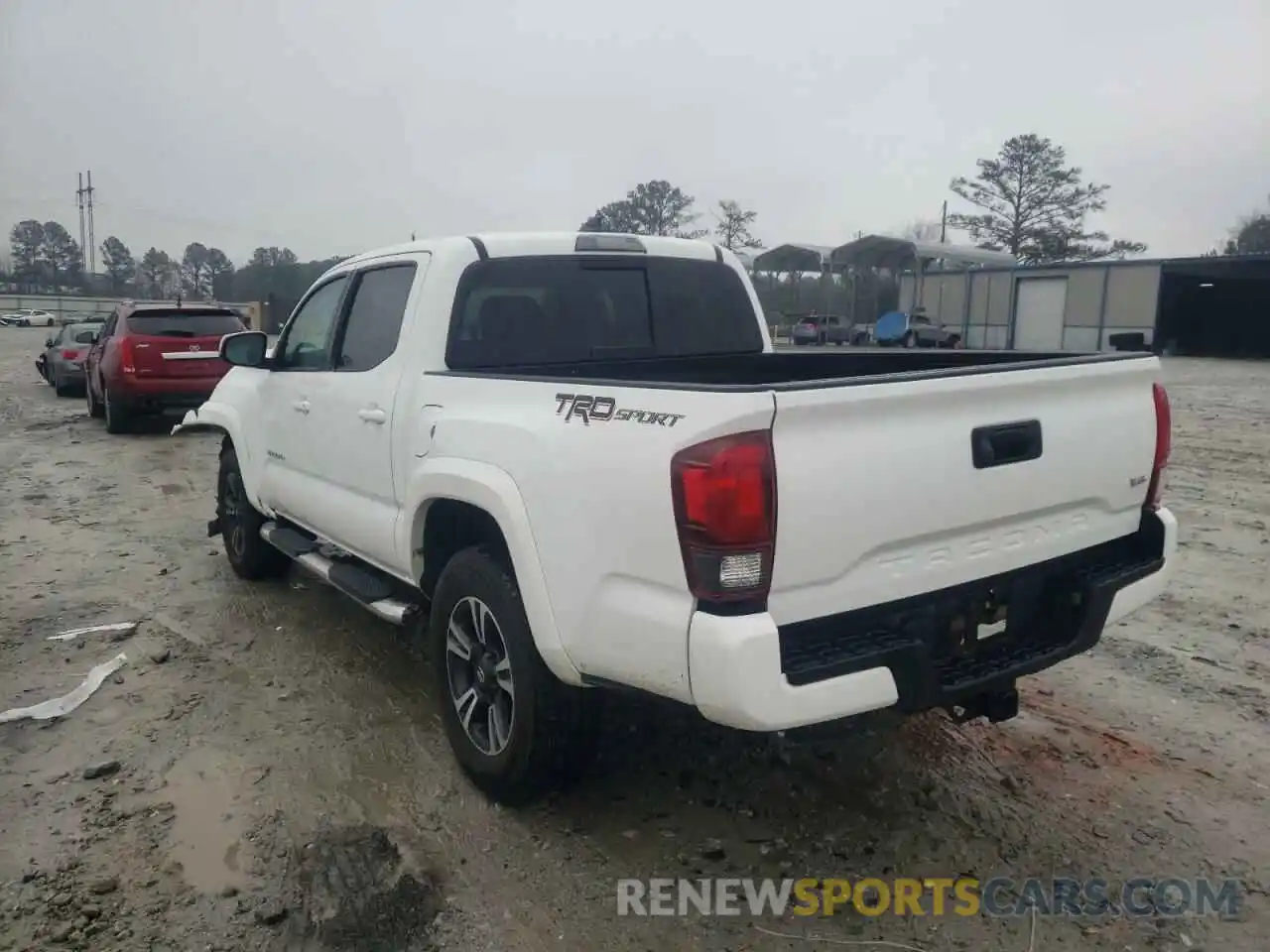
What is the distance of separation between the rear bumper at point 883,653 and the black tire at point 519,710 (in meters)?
0.72

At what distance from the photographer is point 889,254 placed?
4909 centimetres

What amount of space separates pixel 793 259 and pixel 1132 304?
2067 cm

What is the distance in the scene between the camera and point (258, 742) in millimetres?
3967

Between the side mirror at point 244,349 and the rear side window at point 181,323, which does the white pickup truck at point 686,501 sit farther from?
the rear side window at point 181,323

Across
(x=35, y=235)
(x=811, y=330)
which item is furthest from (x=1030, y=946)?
(x=35, y=235)

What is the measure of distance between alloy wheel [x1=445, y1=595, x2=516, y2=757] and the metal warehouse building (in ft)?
114

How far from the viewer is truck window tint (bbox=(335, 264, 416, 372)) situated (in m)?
4.14

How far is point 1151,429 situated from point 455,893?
282 cm

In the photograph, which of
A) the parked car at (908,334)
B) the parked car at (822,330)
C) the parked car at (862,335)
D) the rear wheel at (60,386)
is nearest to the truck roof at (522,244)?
the rear wheel at (60,386)

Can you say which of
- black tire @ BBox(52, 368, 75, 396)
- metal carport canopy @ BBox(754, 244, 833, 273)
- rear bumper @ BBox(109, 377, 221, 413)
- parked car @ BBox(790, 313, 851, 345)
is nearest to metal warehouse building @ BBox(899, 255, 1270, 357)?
parked car @ BBox(790, 313, 851, 345)

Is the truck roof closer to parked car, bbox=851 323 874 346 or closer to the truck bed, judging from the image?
the truck bed

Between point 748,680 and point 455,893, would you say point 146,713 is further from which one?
point 748,680

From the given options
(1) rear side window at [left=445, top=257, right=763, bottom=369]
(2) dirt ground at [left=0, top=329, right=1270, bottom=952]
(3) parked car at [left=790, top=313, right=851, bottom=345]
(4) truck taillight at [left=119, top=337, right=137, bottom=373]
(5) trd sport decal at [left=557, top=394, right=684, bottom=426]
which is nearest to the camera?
(5) trd sport decal at [left=557, top=394, right=684, bottom=426]

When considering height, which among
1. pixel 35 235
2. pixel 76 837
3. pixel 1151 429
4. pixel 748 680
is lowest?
pixel 76 837
